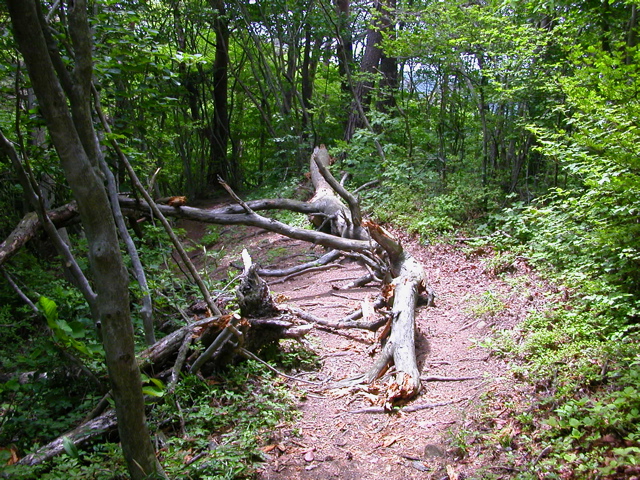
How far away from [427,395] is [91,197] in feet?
11.1

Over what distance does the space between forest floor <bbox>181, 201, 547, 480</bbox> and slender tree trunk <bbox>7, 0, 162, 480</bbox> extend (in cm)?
142

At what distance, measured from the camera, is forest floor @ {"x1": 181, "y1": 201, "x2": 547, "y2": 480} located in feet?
10.6

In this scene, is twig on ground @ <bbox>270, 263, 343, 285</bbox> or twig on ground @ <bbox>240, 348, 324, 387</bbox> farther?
twig on ground @ <bbox>270, 263, 343, 285</bbox>

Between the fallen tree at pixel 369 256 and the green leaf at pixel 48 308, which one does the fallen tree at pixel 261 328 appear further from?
the green leaf at pixel 48 308

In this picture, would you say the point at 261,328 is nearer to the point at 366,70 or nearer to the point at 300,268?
the point at 300,268

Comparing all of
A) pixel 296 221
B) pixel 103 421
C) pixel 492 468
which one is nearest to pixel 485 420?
pixel 492 468

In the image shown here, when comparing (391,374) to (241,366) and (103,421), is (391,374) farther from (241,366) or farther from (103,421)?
(103,421)

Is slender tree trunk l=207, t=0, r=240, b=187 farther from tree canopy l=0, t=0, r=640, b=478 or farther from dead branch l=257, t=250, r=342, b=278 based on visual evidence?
dead branch l=257, t=250, r=342, b=278

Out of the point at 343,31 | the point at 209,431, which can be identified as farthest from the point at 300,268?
the point at 343,31

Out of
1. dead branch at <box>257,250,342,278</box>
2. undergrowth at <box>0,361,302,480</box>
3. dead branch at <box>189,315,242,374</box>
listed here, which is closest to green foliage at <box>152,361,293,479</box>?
undergrowth at <box>0,361,302,480</box>

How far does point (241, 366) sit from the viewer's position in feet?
14.6

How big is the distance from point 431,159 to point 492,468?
8.49 metres

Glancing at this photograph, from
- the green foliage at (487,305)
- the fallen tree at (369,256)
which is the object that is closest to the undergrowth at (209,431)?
the fallen tree at (369,256)

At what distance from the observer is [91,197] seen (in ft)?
6.57
